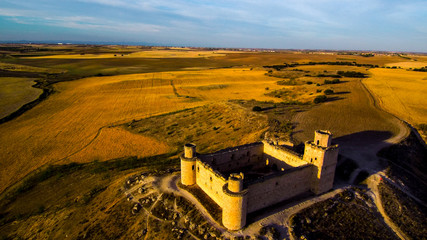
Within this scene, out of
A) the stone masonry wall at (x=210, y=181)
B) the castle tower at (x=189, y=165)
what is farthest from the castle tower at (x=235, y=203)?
the castle tower at (x=189, y=165)

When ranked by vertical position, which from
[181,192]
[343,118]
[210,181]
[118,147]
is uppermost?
[343,118]

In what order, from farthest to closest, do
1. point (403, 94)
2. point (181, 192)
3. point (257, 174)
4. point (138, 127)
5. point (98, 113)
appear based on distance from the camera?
point (403, 94) → point (98, 113) → point (138, 127) → point (257, 174) → point (181, 192)

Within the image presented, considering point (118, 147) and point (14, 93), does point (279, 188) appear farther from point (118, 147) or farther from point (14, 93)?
point (14, 93)

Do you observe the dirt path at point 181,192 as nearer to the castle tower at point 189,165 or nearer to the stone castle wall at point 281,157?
the castle tower at point 189,165

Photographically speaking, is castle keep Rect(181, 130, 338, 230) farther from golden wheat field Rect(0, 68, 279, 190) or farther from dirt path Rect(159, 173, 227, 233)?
golden wheat field Rect(0, 68, 279, 190)

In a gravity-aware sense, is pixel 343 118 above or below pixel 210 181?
above

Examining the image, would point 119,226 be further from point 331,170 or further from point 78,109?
point 78,109

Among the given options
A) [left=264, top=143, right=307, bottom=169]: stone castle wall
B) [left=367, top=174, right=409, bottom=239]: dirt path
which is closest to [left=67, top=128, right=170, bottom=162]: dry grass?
[left=264, top=143, right=307, bottom=169]: stone castle wall

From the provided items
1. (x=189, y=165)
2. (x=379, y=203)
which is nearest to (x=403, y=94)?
(x=379, y=203)
